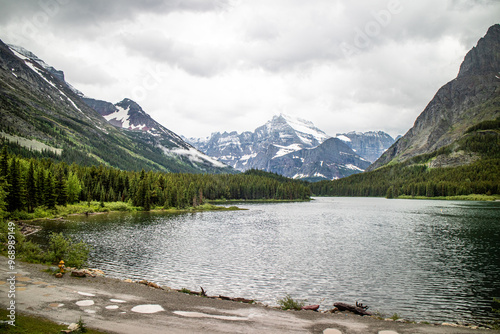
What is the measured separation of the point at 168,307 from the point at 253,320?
6.28 m

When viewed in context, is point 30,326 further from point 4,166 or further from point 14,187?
point 4,166

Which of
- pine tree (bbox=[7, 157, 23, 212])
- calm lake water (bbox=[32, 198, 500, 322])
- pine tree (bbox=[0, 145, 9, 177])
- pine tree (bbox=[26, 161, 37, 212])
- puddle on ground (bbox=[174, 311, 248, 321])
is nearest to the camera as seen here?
puddle on ground (bbox=[174, 311, 248, 321])

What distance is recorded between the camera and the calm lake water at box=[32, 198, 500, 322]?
3119 centimetres

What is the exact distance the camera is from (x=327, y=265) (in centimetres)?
4478

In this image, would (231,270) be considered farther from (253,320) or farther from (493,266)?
(493,266)

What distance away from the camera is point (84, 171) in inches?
5960

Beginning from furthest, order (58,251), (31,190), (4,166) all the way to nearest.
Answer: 1. (31,190)
2. (4,166)
3. (58,251)

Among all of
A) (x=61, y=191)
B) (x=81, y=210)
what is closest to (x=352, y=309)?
(x=81, y=210)

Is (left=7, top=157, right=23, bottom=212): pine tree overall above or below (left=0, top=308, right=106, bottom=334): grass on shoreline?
above

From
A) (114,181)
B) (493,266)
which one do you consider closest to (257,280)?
(493,266)

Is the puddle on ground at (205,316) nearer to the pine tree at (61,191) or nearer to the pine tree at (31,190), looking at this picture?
the pine tree at (31,190)

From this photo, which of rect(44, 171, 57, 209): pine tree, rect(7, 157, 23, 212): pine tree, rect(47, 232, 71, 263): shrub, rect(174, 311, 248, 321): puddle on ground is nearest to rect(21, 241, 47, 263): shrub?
rect(47, 232, 71, 263): shrub

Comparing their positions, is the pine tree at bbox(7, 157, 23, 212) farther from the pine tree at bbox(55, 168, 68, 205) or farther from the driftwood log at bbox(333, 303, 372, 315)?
the driftwood log at bbox(333, 303, 372, 315)

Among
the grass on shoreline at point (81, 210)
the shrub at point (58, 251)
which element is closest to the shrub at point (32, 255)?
the shrub at point (58, 251)
